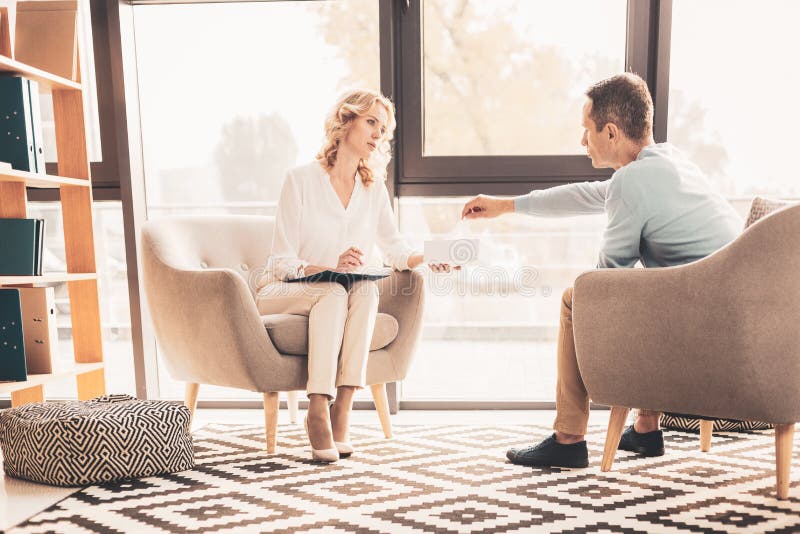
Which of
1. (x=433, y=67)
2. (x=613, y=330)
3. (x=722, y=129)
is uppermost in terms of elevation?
(x=433, y=67)

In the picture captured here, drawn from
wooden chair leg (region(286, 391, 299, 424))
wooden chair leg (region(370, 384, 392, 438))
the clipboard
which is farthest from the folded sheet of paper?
wooden chair leg (region(286, 391, 299, 424))

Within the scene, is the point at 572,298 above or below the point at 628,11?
below

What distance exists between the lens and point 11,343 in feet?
7.08

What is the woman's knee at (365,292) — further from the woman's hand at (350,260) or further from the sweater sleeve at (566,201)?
the sweater sleeve at (566,201)

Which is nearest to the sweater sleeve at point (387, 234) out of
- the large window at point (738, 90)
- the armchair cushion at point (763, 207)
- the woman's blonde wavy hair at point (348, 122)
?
the woman's blonde wavy hair at point (348, 122)

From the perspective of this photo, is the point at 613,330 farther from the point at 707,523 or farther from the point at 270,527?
the point at 270,527

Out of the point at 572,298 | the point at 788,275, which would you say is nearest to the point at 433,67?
the point at 572,298

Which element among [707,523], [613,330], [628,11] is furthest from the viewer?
[628,11]

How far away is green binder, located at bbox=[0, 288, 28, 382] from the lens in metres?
2.16

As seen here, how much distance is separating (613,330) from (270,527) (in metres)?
0.97

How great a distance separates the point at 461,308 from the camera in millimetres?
3344

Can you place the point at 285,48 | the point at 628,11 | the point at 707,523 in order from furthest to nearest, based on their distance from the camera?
1. the point at 285,48
2. the point at 628,11
3. the point at 707,523

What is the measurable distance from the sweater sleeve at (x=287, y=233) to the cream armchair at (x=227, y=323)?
143 mm

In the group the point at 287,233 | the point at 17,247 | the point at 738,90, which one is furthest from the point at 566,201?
the point at 17,247
